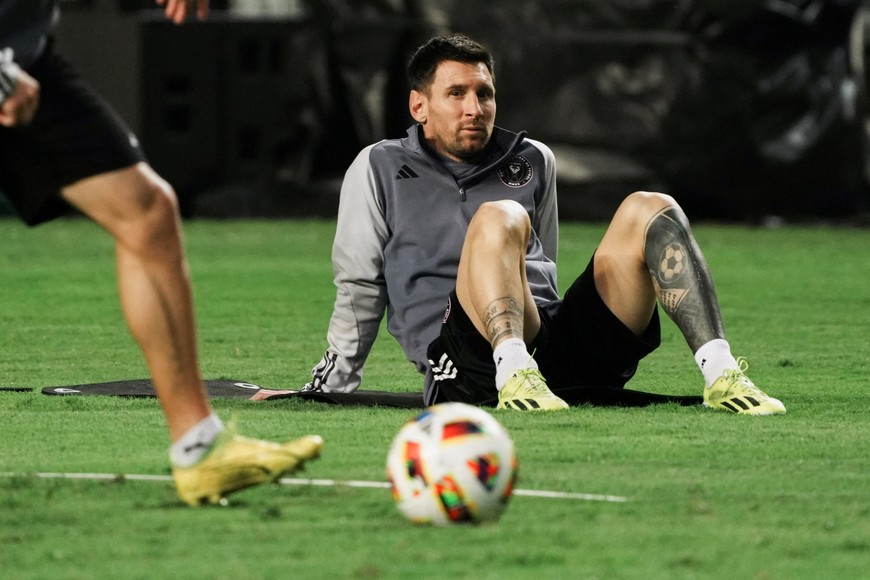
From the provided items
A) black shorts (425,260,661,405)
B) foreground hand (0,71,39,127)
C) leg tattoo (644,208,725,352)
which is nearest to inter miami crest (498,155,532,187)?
black shorts (425,260,661,405)

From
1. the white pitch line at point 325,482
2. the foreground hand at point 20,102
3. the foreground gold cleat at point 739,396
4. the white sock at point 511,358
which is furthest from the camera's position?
the foreground gold cleat at point 739,396

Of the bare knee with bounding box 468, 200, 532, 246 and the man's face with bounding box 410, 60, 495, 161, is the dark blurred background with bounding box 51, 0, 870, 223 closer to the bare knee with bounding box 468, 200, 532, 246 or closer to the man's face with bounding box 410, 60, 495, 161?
the man's face with bounding box 410, 60, 495, 161

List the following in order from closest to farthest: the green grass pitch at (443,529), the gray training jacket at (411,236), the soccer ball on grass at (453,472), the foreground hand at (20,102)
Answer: the green grass pitch at (443,529) < the soccer ball on grass at (453,472) < the foreground hand at (20,102) < the gray training jacket at (411,236)

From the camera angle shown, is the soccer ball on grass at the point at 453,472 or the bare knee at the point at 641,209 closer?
the soccer ball on grass at the point at 453,472

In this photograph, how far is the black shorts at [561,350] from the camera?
20.4 ft

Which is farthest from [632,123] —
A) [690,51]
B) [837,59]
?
[837,59]

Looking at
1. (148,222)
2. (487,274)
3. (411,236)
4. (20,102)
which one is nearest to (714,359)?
(487,274)

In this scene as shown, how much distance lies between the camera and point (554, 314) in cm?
646

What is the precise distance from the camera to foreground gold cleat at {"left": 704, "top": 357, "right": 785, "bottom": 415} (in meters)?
6.11

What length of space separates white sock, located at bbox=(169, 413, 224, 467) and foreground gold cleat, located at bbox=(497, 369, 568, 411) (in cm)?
172

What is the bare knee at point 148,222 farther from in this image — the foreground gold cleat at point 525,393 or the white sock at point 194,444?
the foreground gold cleat at point 525,393

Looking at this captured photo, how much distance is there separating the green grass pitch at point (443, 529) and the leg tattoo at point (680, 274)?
0.33 m

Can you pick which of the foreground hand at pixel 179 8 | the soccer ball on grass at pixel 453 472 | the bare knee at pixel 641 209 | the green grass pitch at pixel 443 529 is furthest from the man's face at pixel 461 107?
the soccer ball on grass at pixel 453 472

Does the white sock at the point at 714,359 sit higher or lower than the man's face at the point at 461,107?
lower
